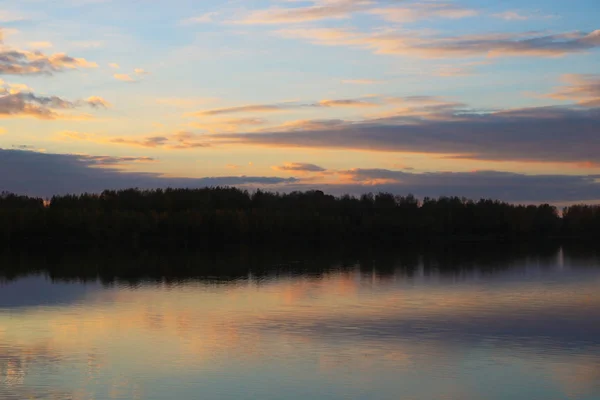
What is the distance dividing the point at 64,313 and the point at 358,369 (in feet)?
29.8

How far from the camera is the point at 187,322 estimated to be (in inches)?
656

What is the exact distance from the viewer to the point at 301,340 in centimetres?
1416

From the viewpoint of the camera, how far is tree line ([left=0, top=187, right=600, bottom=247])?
56938mm

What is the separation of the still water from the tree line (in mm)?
31557

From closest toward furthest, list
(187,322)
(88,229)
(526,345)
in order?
(526,345) → (187,322) → (88,229)

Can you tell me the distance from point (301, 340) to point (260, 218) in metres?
48.1

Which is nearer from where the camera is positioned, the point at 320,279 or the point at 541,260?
the point at 320,279

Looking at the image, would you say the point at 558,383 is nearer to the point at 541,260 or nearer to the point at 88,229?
the point at 541,260

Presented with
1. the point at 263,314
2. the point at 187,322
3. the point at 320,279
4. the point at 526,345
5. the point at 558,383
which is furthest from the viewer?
the point at 320,279

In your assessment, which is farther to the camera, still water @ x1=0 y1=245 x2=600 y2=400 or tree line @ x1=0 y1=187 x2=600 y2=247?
tree line @ x1=0 y1=187 x2=600 y2=247

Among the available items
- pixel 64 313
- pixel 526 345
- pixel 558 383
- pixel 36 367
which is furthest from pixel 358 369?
pixel 64 313

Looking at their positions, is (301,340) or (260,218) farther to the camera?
(260,218)

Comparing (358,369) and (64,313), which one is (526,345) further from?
(64,313)

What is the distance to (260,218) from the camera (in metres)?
62.2
